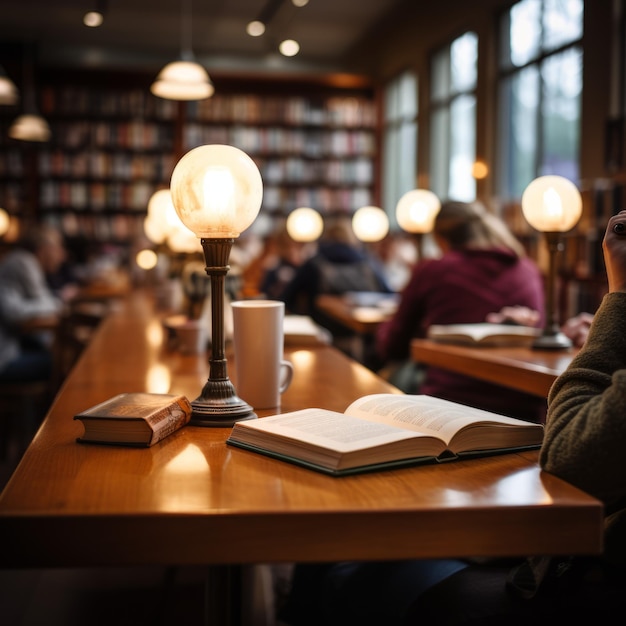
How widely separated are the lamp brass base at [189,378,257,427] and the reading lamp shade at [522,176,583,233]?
1.27 m

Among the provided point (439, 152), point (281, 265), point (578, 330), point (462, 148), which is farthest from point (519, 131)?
point (578, 330)

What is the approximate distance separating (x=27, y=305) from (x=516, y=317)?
3.01 metres

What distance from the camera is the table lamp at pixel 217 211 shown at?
4.32 ft

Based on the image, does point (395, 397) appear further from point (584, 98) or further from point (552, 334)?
point (584, 98)

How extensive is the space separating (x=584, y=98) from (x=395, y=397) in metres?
4.53

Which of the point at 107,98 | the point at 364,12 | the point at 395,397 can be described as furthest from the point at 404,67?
the point at 395,397

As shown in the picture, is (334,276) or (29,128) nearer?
(334,276)

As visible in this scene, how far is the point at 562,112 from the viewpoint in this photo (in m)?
6.05

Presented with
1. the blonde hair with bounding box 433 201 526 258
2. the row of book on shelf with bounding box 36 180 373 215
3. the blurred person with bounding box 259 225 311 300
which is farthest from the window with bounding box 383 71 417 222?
the blonde hair with bounding box 433 201 526 258

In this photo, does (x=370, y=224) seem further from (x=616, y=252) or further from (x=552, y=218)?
(x=616, y=252)

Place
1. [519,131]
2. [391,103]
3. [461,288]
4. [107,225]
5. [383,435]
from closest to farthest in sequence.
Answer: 1. [383,435]
2. [461,288]
3. [519,131]
4. [107,225]
5. [391,103]

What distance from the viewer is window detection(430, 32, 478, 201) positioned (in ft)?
25.5

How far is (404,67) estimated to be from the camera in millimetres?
9375

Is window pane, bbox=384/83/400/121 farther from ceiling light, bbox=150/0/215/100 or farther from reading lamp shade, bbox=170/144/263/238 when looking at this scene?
reading lamp shade, bbox=170/144/263/238
